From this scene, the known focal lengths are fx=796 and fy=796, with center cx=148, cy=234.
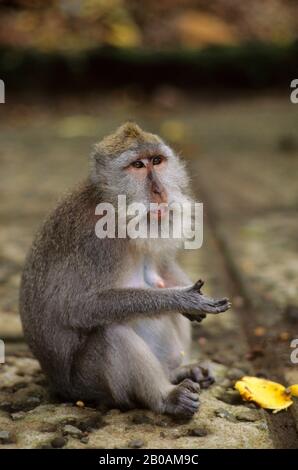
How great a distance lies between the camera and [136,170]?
356 centimetres

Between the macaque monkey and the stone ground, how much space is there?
127 millimetres

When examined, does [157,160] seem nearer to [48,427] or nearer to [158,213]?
[158,213]

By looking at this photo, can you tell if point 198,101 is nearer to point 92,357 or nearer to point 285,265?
point 285,265

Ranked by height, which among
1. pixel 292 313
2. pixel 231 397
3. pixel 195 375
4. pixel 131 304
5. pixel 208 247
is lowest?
pixel 231 397

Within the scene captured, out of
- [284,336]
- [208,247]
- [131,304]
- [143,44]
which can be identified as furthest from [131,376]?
[143,44]

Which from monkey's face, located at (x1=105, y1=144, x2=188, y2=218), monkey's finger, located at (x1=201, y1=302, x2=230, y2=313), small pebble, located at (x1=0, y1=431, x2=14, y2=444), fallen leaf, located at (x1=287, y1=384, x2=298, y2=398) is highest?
monkey's face, located at (x1=105, y1=144, x2=188, y2=218)

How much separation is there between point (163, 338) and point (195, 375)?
0.75 feet

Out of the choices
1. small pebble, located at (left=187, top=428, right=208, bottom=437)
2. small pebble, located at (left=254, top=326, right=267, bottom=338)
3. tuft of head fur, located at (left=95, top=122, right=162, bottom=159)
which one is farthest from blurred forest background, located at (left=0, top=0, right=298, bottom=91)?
small pebble, located at (left=187, top=428, right=208, bottom=437)

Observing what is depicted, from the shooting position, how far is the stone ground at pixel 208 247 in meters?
3.30

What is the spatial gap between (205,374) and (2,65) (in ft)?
23.3

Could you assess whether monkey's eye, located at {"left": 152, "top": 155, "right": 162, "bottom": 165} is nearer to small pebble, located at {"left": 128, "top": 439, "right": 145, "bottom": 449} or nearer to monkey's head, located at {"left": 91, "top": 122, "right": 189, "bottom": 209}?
monkey's head, located at {"left": 91, "top": 122, "right": 189, "bottom": 209}

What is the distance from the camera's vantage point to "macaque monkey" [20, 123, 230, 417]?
3408 millimetres

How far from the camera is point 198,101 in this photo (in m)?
10.2

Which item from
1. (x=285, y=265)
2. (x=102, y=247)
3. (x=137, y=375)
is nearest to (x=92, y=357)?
(x=137, y=375)
